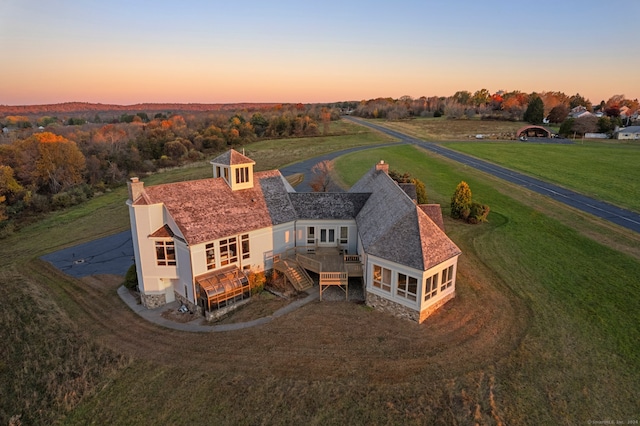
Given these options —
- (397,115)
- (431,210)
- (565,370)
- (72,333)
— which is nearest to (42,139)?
(72,333)

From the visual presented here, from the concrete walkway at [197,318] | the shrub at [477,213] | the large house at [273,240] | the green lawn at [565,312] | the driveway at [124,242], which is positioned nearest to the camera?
the green lawn at [565,312]

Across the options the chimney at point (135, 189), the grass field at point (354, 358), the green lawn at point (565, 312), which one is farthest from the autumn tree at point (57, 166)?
the green lawn at point (565, 312)

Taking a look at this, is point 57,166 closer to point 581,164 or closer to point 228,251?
point 228,251

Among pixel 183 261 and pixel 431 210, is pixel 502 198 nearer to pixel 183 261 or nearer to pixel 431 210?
pixel 431 210

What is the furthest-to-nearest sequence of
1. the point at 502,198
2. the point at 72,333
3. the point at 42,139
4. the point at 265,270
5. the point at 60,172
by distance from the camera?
the point at 42,139 → the point at 60,172 → the point at 502,198 → the point at 265,270 → the point at 72,333

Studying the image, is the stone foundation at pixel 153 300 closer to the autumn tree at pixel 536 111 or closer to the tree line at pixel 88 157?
the tree line at pixel 88 157

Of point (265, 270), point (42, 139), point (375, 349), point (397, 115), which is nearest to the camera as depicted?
point (375, 349)

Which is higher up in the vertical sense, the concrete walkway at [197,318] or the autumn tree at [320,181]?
the autumn tree at [320,181]
